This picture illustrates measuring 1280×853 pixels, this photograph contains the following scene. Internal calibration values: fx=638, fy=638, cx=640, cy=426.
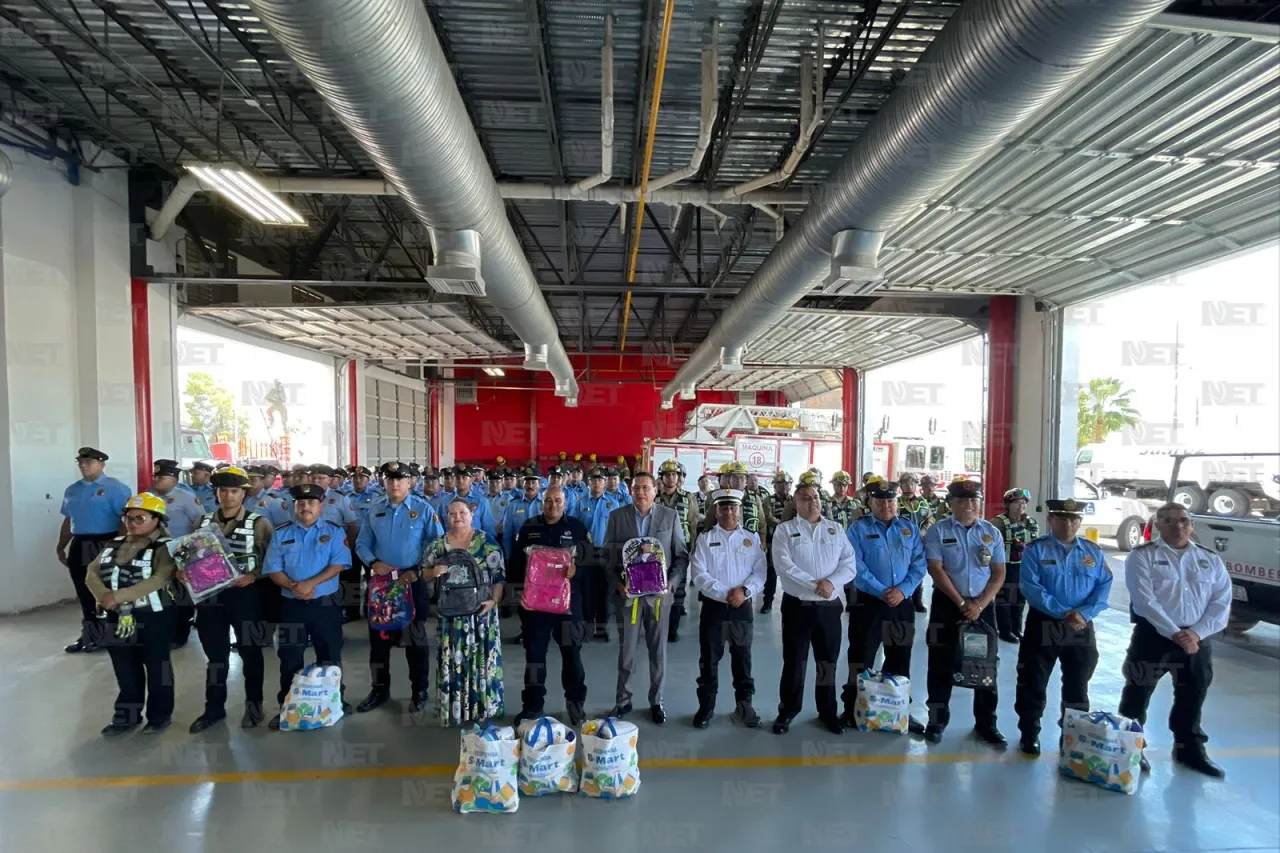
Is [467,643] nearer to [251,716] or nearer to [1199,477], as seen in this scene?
[251,716]

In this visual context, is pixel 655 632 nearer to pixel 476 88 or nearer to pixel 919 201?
pixel 919 201

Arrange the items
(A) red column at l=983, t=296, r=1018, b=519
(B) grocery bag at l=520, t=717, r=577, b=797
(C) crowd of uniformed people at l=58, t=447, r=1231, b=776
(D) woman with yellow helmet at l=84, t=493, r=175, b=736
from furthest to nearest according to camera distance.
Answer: (A) red column at l=983, t=296, r=1018, b=519, (D) woman with yellow helmet at l=84, t=493, r=175, b=736, (C) crowd of uniformed people at l=58, t=447, r=1231, b=776, (B) grocery bag at l=520, t=717, r=577, b=797

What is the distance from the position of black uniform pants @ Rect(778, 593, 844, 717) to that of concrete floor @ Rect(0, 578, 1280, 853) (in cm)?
24

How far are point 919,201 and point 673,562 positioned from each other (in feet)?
10.6

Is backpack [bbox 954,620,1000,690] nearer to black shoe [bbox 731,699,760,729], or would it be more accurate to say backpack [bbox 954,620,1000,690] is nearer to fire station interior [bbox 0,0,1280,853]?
fire station interior [bbox 0,0,1280,853]

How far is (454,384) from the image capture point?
26.2 meters

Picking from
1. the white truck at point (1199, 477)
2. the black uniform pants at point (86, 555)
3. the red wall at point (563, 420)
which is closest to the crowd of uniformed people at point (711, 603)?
the black uniform pants at point (86, 555)

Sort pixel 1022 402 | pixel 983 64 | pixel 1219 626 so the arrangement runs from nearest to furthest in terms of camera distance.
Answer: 1. pixel 983 64
2. pixel 1219 626
3. pixel 1022 402

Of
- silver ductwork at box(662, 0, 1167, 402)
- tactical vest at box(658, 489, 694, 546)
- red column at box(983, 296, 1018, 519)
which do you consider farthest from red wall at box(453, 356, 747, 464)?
silver ductwork at box(662, 0, 1167, 402)

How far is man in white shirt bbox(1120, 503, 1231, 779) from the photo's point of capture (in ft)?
12.9

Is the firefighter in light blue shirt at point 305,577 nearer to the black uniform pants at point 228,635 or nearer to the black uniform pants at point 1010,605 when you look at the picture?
the black uniform pants at point 228,635

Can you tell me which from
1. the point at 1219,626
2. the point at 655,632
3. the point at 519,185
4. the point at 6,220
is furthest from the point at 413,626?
the point at 6,220

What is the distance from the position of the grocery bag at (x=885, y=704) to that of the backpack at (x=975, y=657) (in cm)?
40

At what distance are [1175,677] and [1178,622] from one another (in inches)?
16.2
